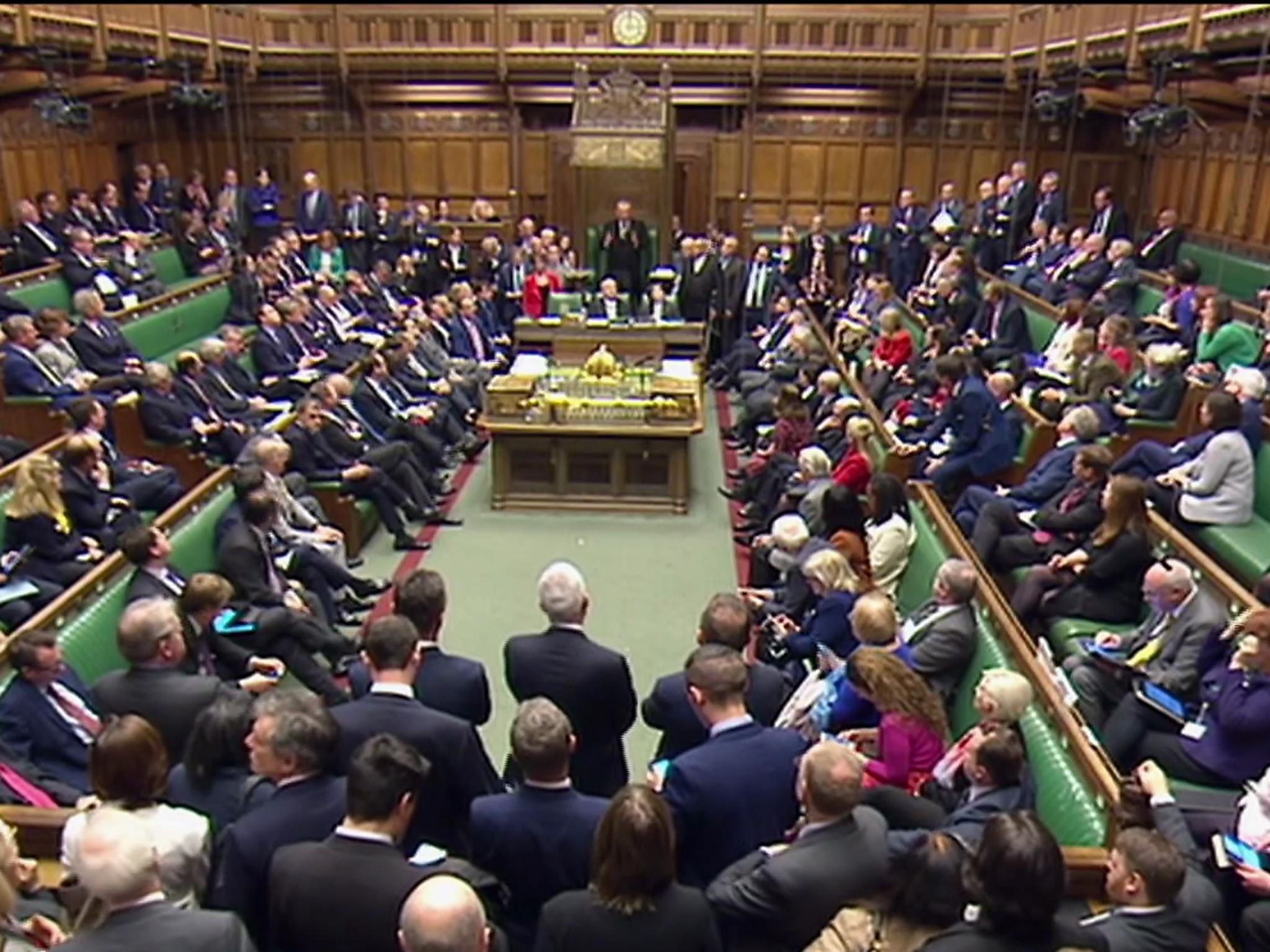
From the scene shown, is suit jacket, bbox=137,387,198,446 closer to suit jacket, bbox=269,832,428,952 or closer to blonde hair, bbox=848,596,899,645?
blonde hair, bbox=848,596,899,645

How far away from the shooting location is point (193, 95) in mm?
11211

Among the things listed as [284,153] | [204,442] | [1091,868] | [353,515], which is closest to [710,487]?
[353,515]

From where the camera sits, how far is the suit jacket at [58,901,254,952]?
2055 millimetres

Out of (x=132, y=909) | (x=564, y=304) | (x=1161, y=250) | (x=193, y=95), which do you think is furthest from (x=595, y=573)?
(x=193, y=95)

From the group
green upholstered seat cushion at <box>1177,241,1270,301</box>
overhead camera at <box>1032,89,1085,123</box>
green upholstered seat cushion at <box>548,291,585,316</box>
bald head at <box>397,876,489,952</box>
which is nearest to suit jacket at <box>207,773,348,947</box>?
bald head at <box>397,876,489,952</box>

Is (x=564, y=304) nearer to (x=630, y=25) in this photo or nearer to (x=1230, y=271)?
(x=630, y=25)

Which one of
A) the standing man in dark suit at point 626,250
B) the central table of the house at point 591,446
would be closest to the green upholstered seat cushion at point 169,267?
the standing man in dark suit at point 626,250

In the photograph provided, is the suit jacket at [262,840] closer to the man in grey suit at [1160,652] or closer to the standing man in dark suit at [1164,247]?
the man in grey suit at [1160,652]

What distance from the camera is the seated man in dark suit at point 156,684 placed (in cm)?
335

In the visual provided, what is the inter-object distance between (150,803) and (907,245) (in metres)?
11.9

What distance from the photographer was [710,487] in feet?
28.0

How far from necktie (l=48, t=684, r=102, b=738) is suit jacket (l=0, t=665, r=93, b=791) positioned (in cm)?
3

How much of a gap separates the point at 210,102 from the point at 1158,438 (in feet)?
32.6

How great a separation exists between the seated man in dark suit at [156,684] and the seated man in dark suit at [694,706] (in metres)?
1.29
